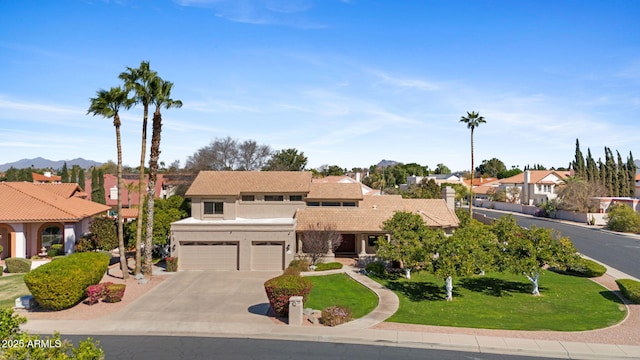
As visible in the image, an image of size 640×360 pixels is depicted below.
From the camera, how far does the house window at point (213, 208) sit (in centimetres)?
3819

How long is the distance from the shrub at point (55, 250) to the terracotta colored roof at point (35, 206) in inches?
96.3

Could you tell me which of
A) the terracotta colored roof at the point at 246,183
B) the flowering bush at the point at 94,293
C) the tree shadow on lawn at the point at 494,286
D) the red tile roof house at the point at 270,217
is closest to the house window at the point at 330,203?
the red tile roof house at the point at 270,217

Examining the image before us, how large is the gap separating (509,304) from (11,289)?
29.7 metres

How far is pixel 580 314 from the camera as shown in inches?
864

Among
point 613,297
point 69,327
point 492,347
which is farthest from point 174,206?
point 613,297

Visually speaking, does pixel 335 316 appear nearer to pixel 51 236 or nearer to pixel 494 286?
pixel 494 286

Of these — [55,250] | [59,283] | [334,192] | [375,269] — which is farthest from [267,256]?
[55,250]

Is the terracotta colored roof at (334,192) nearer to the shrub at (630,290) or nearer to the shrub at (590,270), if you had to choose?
the shrub at (590,270)

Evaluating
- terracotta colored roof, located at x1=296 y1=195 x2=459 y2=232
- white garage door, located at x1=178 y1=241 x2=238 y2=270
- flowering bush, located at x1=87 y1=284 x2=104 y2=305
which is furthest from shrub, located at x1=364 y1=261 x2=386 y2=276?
flowering bush, located at x1=87 y1=284 x2=104 y2=305

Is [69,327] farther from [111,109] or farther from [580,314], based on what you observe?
[580,314]

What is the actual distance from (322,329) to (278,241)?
14.7 metres

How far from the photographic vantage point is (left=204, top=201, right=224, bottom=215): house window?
38.2 m

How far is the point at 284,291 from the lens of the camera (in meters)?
20.8

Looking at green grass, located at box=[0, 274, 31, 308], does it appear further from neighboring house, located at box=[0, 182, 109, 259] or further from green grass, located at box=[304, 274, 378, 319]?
green grass, located at box=[304, 274, 378, 319]
